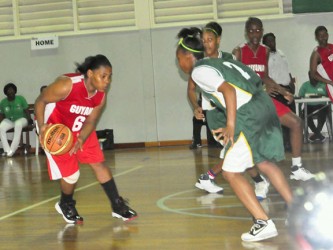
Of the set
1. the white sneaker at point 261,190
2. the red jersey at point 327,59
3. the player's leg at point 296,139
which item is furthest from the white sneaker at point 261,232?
the red jersey at point 327,59

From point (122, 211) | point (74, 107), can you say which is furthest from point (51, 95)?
point (122, 211)

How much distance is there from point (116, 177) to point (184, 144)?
238 inches

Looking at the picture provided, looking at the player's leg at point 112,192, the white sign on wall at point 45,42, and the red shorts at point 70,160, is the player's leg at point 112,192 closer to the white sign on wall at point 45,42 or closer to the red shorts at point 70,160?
the red shorts at point 70,160

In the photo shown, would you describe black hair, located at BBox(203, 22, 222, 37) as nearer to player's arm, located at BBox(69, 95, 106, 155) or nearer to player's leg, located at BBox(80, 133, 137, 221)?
player's arm, located at BBox(69, 95, 106, 155)

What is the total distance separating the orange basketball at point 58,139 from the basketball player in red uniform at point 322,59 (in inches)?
261

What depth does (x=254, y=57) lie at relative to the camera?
848cm

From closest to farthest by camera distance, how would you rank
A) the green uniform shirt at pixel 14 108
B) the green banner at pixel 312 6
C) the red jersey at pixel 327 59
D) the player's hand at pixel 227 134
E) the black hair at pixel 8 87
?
the player's hand at pixel 227 134 < the red jersey at pixel 327 59 < the green banner at pixel 312 6 < the green uniform shirt at pixel 14 108 < the black hair at pixel 8 87

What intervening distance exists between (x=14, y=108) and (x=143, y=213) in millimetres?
9404

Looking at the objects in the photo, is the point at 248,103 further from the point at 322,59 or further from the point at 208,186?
the point at 322,59

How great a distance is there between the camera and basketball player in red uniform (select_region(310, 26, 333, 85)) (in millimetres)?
12070

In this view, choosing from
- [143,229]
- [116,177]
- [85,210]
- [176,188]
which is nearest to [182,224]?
[143,229]

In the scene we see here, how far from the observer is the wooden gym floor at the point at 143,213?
566 centimetres

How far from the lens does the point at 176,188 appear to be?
8.70 meters

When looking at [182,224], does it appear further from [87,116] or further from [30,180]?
[30,180]
